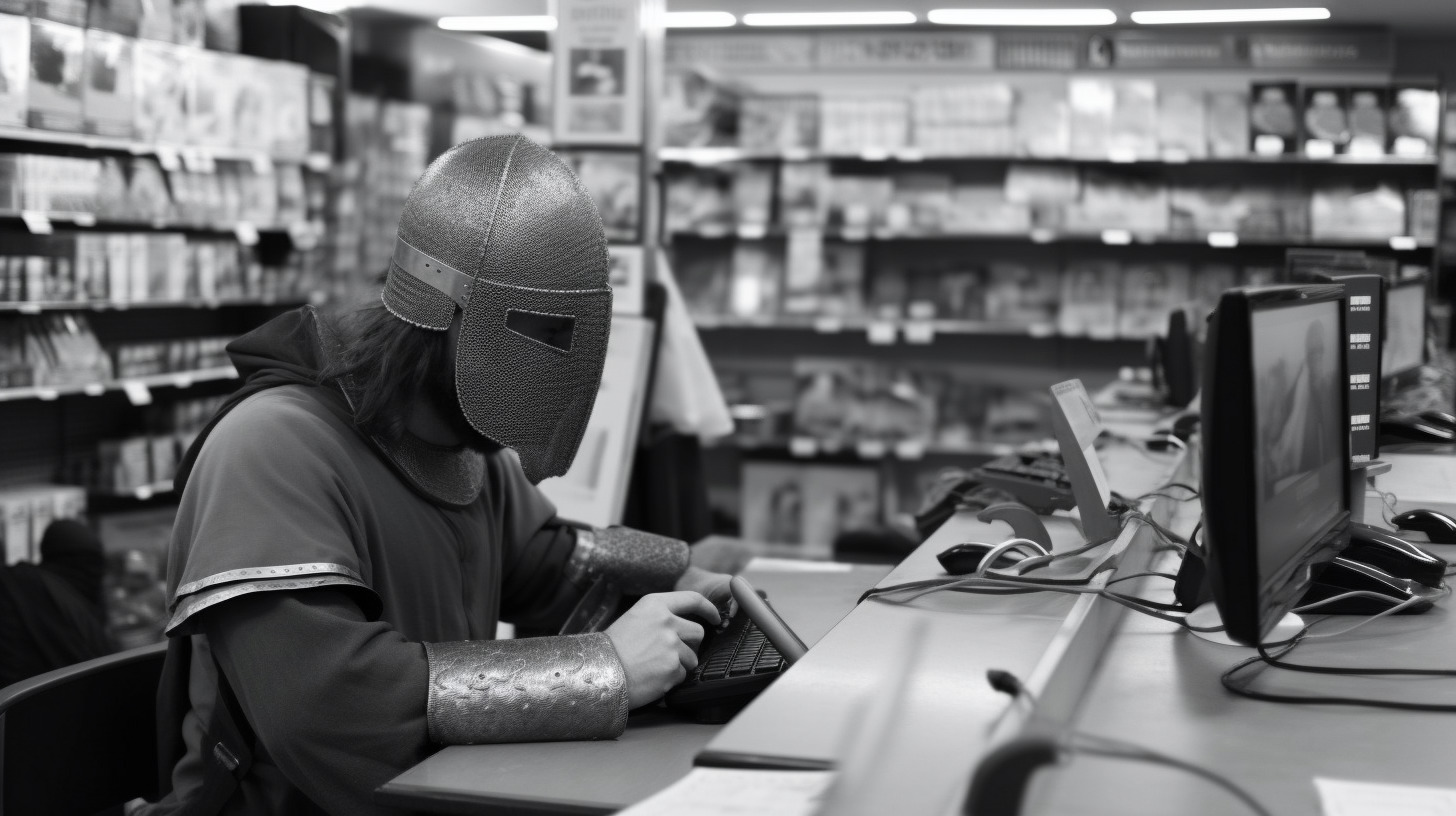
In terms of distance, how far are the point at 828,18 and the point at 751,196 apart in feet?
3.57

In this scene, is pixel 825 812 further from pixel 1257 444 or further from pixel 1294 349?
pixel 1294 349

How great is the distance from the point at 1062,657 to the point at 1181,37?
6.46 meters

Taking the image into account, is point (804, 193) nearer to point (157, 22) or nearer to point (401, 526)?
point (157, 22)

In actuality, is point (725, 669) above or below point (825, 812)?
below

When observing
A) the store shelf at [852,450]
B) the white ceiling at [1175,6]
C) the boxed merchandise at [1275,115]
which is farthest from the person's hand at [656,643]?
the boxed merchandise at [1275,115]

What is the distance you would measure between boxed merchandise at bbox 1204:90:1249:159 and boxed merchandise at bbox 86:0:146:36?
15.5ft

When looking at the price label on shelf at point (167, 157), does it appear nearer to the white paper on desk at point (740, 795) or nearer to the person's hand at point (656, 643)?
the person's hand at point (656, 643)

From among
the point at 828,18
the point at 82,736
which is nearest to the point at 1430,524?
the point at 82,736

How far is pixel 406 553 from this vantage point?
1700 millimetres

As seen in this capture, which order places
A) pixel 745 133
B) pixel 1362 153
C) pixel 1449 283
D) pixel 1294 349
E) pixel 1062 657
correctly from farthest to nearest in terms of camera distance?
1. pixel 1449 283
2. pixel 745 133
3. pixel 1362 153
4. pixel 1294 349
5. pixel 1062 657

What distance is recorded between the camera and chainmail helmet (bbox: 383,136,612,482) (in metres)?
1.62

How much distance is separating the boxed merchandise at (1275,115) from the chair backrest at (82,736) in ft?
19.3

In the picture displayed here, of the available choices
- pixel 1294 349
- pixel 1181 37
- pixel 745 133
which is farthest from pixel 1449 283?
pixel 1294 349

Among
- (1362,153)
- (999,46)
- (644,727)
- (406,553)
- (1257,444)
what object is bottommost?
(644,727)
